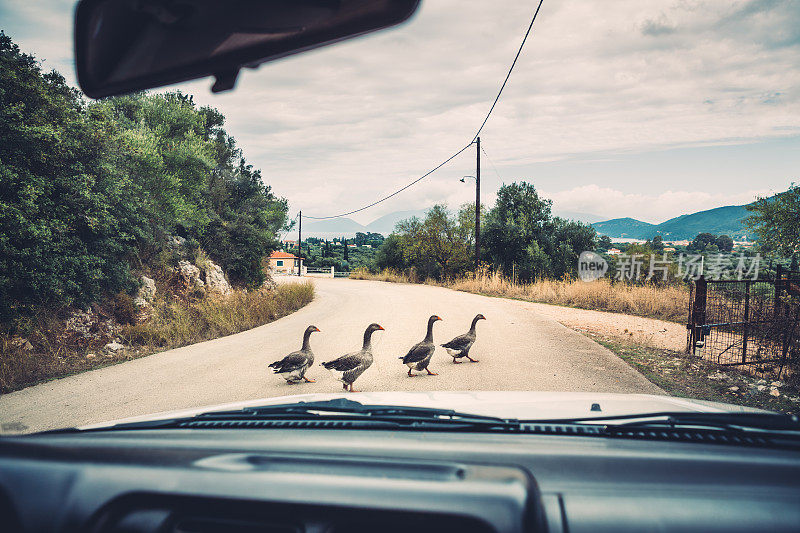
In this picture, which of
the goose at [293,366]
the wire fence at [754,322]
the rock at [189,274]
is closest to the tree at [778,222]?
the wire fence at [754,322]

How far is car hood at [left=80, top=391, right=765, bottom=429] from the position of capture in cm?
241

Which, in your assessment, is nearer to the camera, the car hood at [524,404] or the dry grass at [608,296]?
the car hood at [524,404]

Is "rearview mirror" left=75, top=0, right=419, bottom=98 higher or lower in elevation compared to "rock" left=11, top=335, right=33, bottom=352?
higher

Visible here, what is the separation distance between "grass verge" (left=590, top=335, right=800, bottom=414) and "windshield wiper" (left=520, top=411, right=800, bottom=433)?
5.28m

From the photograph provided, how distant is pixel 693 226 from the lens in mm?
50125

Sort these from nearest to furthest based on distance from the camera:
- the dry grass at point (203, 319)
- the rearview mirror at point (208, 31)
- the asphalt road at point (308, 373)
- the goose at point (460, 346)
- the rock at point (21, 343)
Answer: the rearview mirror at point (208, 31) < the asphalt road at point (308, 373) < the goose at point (460, 346) < the rock at point (21, 343) < the dry grass at point (203, 319)

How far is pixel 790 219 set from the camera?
19.0 m

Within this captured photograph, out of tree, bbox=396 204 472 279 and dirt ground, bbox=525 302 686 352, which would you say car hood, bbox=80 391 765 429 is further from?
tree, bbox=396 204 472 279

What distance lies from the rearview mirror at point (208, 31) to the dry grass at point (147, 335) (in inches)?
310

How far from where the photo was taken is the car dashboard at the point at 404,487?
1402 mm


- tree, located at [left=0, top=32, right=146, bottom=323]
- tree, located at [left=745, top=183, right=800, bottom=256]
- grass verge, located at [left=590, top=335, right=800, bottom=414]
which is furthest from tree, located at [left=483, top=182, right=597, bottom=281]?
tree, located at [left=0, top=32, right=146, bottom=323]

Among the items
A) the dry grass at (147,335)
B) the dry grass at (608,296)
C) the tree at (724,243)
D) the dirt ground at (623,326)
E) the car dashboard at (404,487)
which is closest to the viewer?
the car dashboard at (404,487)

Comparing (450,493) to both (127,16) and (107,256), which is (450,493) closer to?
(127,16)

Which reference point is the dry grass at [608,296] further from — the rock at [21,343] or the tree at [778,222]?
the rock at [21,343]
